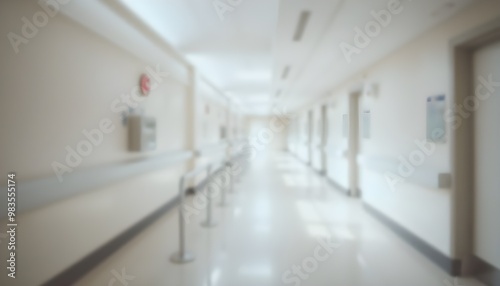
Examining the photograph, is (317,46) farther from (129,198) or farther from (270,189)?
(270,189)

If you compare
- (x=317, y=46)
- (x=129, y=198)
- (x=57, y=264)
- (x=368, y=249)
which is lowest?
(x=368, y=249)

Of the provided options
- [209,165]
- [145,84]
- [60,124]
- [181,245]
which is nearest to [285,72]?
[209,165]

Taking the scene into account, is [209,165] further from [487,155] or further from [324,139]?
[324,139]

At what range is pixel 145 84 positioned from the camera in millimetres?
3723

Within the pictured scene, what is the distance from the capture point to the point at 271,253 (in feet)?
9.86

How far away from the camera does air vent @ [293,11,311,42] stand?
2.76 meters

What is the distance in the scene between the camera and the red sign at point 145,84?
12.0 feet

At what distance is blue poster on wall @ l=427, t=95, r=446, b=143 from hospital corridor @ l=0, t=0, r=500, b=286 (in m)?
0.02

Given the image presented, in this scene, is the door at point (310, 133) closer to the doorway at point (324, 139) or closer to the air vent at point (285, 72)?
→ the doorway at point (324, 139)

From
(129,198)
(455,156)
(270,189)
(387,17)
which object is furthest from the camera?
(270,189)

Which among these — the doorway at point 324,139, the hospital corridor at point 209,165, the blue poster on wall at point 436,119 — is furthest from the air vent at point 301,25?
the doorway at point 324,139

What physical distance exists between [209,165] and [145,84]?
146 centimetres

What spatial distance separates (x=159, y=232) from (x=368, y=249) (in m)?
2.63

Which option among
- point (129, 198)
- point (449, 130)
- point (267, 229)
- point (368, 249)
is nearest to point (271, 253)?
point (267, 229)
